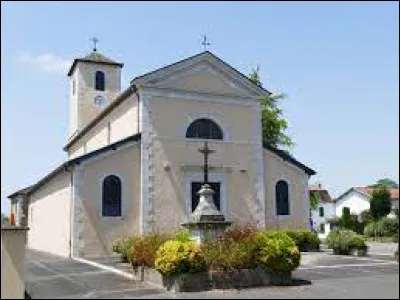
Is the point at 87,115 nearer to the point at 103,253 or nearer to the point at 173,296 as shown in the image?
the point at 103,253

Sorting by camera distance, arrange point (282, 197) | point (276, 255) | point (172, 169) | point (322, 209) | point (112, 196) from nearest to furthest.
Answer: point (276, 255)
point (112, 196)
point (172, 169)
point (282, 197)
point (322, 209)

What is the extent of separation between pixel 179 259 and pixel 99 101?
27.5m

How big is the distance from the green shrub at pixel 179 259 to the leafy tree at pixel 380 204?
3782 centimetres

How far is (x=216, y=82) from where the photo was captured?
25.2m

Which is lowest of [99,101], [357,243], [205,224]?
[357,243]

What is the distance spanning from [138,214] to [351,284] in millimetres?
11556

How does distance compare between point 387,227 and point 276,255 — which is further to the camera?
point 387,227

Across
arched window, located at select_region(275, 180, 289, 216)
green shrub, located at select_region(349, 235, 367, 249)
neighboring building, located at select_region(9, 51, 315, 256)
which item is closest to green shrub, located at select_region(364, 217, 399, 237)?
neighboring building, located at select_region(9, 51, 315, 256)

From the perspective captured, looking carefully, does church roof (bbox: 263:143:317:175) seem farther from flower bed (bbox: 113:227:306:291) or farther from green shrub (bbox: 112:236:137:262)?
flower bed (bbox: 113:227:306:291)

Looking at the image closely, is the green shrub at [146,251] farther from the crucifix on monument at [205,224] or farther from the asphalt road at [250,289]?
the crucifix on monument at [205,224]

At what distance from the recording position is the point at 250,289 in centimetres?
1282

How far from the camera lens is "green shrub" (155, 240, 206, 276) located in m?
12.5

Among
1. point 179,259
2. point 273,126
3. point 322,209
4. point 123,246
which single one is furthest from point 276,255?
point 322,209

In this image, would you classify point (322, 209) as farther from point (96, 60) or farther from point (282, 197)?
point (282, 197)
